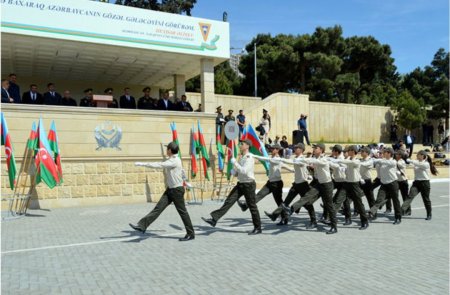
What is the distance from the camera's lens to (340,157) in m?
10.7

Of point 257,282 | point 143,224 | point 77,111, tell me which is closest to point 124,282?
point 257,282

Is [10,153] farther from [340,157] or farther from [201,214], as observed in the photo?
[340,157]

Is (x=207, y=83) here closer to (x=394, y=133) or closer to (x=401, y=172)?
(x=401, y=172)

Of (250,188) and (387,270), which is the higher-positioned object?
(250,188)

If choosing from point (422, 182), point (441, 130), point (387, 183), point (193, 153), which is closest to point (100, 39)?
point (193, 153)

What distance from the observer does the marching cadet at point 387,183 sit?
1121cm

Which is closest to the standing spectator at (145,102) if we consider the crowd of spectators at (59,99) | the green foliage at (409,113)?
the crowd of spectators at (59,99)

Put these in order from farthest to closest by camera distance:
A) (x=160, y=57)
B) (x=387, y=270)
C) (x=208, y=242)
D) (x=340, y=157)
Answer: (x=160, y=57), (x=340, y=157), (x=208, y=242), (x=387, y=270)

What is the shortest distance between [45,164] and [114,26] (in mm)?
5407

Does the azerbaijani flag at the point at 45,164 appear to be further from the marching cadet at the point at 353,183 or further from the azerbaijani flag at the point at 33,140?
the marching cadet at the point at 353,183

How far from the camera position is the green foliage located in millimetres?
32031

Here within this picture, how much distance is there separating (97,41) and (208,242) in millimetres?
9347

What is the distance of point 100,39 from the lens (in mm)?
15141

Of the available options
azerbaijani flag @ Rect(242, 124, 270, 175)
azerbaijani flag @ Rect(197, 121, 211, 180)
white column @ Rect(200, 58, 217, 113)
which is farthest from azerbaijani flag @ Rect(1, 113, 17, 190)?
white column @ Rect(200, 58, 217, 113)
